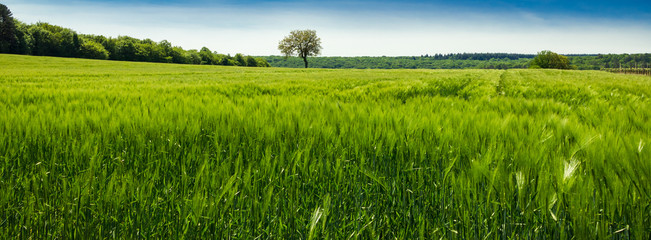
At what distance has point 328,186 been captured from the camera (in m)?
1.26

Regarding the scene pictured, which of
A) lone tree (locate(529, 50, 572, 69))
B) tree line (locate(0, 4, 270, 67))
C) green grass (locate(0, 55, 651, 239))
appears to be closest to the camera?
green grass (locate(0, 55, 651, 239))

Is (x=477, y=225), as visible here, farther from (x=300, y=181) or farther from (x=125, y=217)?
(x=125, y=217)

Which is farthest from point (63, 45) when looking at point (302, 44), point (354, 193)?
point (354, 193)

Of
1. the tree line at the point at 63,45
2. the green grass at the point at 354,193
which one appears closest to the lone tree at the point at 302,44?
the tree line at the point at 63,45

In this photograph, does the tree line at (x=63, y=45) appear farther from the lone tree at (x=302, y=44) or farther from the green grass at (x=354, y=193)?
the green grass at (x=354, y=193)

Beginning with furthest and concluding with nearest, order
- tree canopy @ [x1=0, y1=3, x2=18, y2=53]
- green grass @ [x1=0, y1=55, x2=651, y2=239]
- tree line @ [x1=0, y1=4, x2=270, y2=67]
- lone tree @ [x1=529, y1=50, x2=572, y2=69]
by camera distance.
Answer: lone tree @ [x1=529, y1=50, x2=572, y2=69]
tree line @ [x1=0, y1=4, x2=270, y2=67]
tree canopy @ [x1=0, y1=3, x2=18, y2=53]
green grass @ [x1=0, y1=55, x2=651, y2=239]

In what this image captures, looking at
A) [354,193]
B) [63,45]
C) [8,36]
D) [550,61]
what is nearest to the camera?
[354,193]

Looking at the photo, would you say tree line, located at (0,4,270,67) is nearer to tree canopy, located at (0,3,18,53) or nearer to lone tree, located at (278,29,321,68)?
tree canopy, located at (0,3,18,53)

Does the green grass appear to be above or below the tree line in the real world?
below

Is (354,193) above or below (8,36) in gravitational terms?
below

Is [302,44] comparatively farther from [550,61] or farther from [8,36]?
[550,61]

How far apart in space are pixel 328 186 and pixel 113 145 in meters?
1.38

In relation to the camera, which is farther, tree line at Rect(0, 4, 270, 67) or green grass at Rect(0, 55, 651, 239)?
tree line at Rect(0, 4, 270, 67)

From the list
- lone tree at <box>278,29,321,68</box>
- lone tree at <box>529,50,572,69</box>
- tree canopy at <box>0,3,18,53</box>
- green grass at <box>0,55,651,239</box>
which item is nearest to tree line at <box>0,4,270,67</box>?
tree canopy at <box>0,3,18,53</box>
